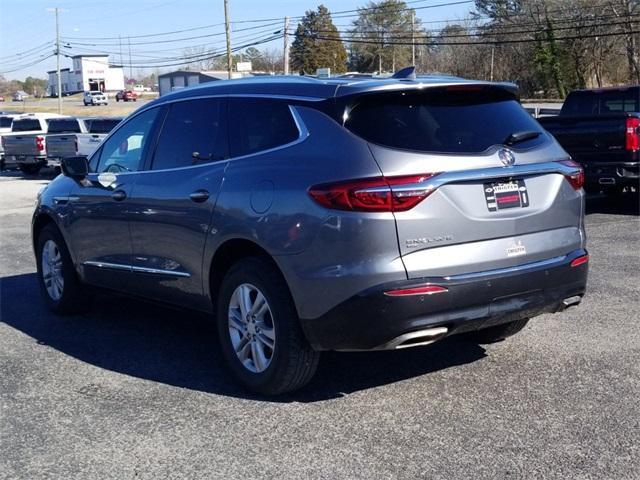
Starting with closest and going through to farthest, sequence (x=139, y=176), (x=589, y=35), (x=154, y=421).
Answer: (x=154, y=421) < (x=139, y=176) < (x=589, y=35)

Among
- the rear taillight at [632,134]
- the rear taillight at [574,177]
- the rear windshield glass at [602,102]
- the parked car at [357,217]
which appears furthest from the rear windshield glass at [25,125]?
the rear taillight at [574,177]

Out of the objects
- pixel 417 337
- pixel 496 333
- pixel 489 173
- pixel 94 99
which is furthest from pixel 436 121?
pixel 94 99

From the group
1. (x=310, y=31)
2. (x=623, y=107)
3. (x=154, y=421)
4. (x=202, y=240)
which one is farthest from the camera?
(x=310, y=31)

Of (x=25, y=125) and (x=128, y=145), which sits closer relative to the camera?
(x=128, y=145)

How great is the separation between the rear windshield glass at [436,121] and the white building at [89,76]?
13037cm

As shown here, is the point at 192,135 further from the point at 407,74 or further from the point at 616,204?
the point at 616,204

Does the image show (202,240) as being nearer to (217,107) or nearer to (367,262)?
(217,107)

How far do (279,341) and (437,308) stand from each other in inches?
36.9

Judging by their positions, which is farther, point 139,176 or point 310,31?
point 310,31

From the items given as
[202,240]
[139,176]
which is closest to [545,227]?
[202,240]

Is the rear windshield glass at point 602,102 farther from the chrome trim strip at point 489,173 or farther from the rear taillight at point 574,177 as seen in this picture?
the chrome trim strip at point 489,173

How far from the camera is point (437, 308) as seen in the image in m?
4.39

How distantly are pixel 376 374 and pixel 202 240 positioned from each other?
1.39 metres

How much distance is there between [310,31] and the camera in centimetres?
7262
